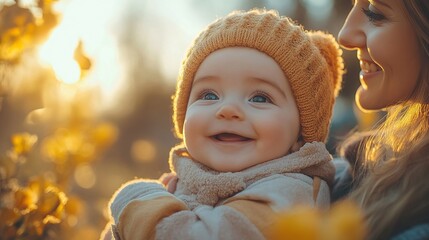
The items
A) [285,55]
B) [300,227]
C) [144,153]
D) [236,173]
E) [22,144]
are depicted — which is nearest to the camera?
[300,227]

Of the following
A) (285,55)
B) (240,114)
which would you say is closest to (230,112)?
(240,114)

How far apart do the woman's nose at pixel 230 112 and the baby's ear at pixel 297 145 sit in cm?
20

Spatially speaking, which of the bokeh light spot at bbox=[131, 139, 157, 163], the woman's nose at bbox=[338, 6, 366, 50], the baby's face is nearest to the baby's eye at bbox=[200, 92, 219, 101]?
the baby's face

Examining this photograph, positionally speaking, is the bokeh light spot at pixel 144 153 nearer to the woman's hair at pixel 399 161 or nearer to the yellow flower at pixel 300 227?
the woman's hair at pixel 399 161

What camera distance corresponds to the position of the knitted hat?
1800 mm

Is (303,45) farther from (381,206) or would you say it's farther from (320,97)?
(381,206)

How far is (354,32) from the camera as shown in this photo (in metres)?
1.80

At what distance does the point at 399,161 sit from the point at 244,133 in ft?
1.31

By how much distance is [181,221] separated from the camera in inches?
58.2

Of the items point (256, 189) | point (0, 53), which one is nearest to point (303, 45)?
point (256, 189)

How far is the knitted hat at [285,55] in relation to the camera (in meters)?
1.80

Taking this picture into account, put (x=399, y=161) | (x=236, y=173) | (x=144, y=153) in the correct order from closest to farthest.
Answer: (x=399, y=161), (x=236, y=173), (x=144, y=153)

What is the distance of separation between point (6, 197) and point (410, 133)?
1114 mm

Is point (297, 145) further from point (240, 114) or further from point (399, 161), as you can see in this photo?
point (399, 161)
